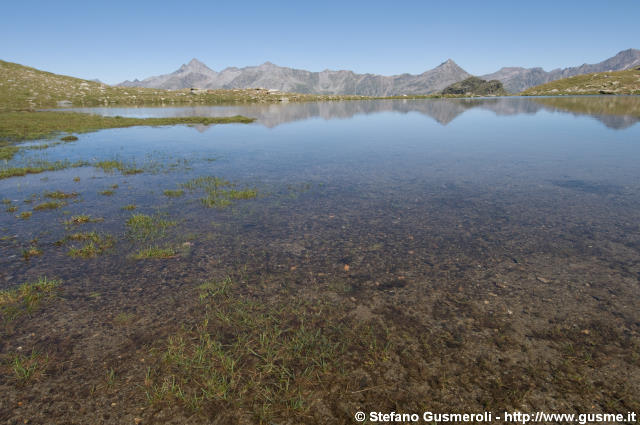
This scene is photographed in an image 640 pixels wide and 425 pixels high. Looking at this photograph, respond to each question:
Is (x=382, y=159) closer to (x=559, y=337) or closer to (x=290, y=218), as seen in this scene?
(x=290, y=218)

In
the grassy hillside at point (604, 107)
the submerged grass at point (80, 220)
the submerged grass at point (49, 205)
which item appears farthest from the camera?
the grassy hillside at point (604, 107)

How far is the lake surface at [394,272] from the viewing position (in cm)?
661

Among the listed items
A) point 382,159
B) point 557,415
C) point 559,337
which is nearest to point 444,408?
point 557,415

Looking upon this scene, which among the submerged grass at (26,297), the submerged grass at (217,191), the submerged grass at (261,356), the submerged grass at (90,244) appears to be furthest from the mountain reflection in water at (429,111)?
the submerged grass at (261,356)

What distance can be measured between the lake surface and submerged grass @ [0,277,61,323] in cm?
45

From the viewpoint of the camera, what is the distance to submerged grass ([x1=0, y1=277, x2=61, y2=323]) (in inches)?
351

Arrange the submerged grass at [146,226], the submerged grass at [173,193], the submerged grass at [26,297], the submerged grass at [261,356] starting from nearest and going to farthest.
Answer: the submerged grass at [261,356], the submerged grass at [26,297], the submerged grass at [146,226], the submerged grass at [173,193]

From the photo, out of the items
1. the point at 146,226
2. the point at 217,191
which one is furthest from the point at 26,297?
the point at 217,191

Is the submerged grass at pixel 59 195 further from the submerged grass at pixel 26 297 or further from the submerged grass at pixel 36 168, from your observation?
the submerged grass at pixel 26 297

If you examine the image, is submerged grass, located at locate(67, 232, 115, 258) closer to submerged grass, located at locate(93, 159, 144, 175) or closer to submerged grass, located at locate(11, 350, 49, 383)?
submerged grass, located at locate(11, 350, 49, 383)

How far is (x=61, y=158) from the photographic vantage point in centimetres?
3156

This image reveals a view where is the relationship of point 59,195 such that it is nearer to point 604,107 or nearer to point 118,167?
point 118,167

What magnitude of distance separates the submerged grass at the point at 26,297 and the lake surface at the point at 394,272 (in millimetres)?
451

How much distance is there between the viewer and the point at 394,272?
1098cm
